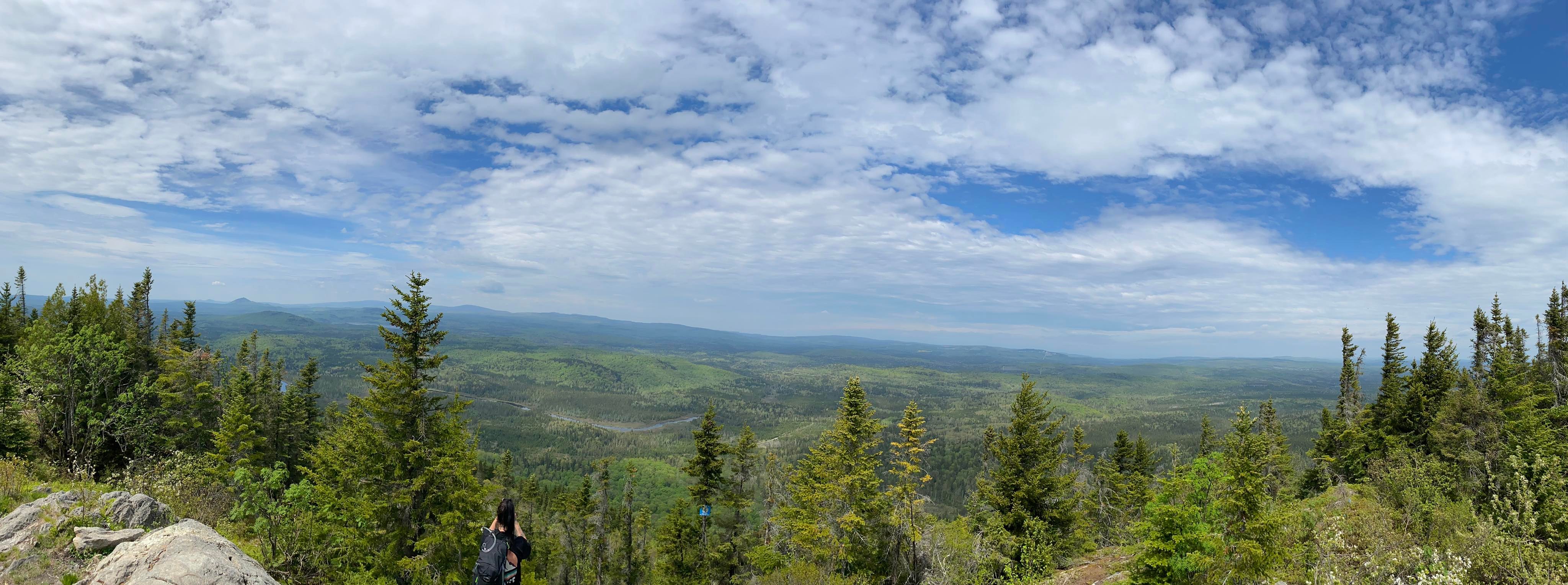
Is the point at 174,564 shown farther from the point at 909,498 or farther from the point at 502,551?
the point at 909,498

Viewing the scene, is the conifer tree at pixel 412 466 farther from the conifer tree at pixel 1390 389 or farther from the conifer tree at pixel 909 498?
the conifer tree at pixel 1390 389

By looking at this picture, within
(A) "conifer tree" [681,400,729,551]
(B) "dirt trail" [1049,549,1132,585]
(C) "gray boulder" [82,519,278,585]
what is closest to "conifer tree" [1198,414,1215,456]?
(B) "dirt trail" [1049,549,1132,585]

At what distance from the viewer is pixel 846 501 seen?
28.8 metres

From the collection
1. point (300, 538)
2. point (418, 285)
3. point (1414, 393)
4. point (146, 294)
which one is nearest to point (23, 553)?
point (300, 538)

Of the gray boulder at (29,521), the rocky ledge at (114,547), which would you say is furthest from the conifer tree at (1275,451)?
the gray boulder at (29,521)

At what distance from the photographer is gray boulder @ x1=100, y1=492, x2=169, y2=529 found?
12211 millimetres

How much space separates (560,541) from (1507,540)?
59.3 m

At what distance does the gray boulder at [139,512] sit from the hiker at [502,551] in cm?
928

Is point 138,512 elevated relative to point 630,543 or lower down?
elevated

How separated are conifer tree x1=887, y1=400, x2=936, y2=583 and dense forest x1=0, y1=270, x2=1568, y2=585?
19 centimetres

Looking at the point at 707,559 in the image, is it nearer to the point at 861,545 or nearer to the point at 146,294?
the point at 861,545

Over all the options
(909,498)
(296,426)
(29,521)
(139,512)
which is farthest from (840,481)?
(296,426)

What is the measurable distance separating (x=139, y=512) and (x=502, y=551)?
34.5ft

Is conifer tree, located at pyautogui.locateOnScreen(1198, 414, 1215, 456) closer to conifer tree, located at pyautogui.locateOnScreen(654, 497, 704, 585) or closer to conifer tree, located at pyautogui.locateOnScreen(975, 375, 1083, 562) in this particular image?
conifer tree, located at pyautogui.locateOnScreen(975, 375, 1083, 562)
